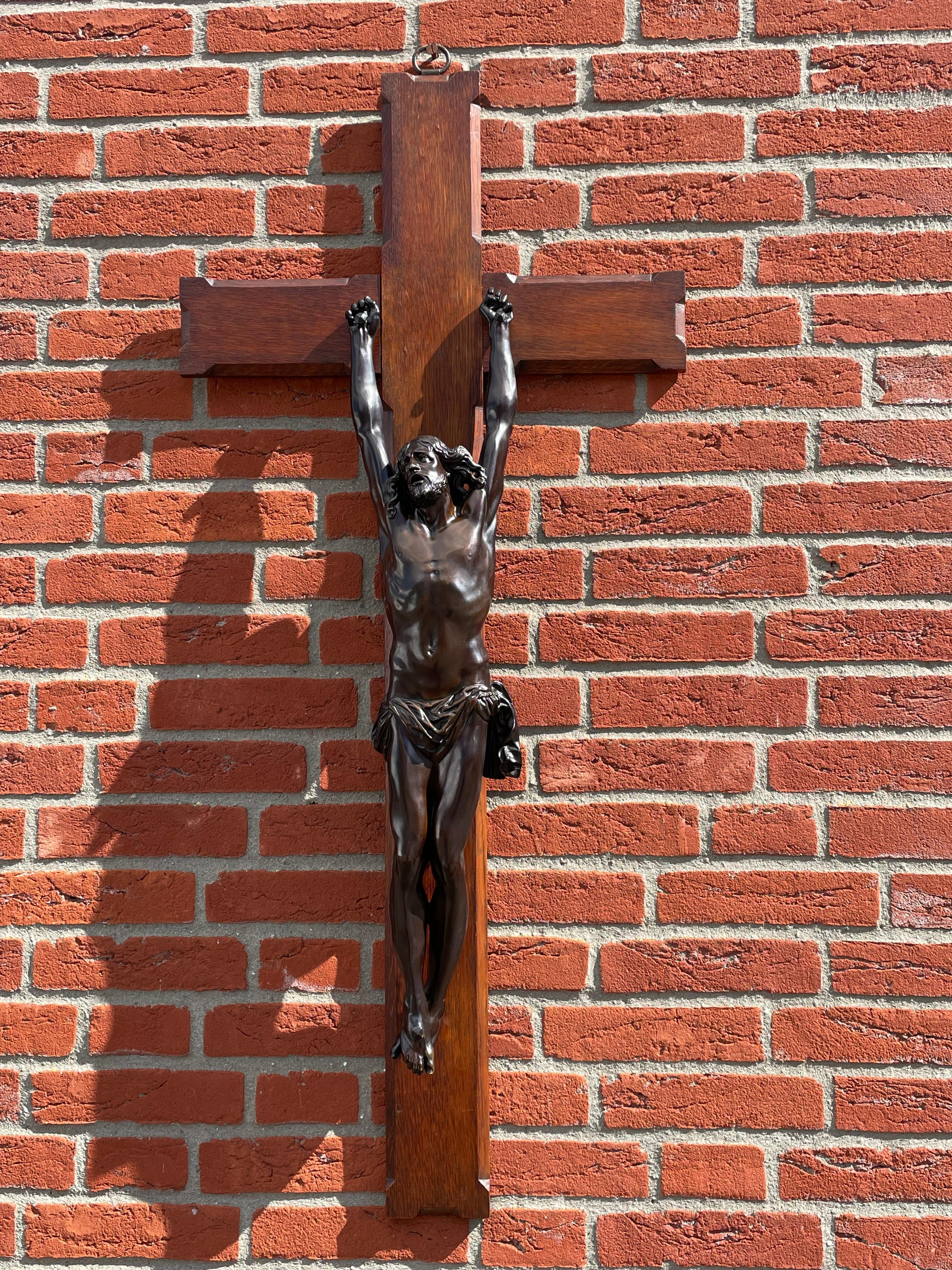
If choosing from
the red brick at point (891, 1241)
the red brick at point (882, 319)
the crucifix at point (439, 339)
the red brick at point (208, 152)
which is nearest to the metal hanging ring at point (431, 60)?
the crucifix at point (439, 339)

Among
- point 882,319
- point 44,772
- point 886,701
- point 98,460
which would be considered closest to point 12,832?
point 44,772

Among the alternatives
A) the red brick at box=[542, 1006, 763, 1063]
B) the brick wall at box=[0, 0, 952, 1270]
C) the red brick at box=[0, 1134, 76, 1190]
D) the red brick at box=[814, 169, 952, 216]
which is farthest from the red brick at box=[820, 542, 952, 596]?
the red brick at box=[0, 1134, 76, 1190]

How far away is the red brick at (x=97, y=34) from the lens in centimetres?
128

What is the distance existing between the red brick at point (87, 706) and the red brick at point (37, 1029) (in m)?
0.31

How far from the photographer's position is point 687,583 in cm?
123

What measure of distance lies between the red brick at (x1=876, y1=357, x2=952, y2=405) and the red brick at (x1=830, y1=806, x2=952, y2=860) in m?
0.45

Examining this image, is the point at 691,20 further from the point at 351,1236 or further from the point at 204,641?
the point at 351,1236

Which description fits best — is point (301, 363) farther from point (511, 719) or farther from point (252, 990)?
point (252, 990)

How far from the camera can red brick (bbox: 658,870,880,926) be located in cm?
120

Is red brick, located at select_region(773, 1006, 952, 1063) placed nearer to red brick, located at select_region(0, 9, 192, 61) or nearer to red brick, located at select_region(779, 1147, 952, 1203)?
red brick, located at select_region(779, 1147, 952, 1203)

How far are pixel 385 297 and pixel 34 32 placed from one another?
554mm

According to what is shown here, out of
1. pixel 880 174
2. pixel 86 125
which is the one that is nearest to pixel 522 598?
pixel 880 174

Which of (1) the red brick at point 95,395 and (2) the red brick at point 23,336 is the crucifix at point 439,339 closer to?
(1) the red brick at point 95,395

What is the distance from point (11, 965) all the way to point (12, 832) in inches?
5.8
